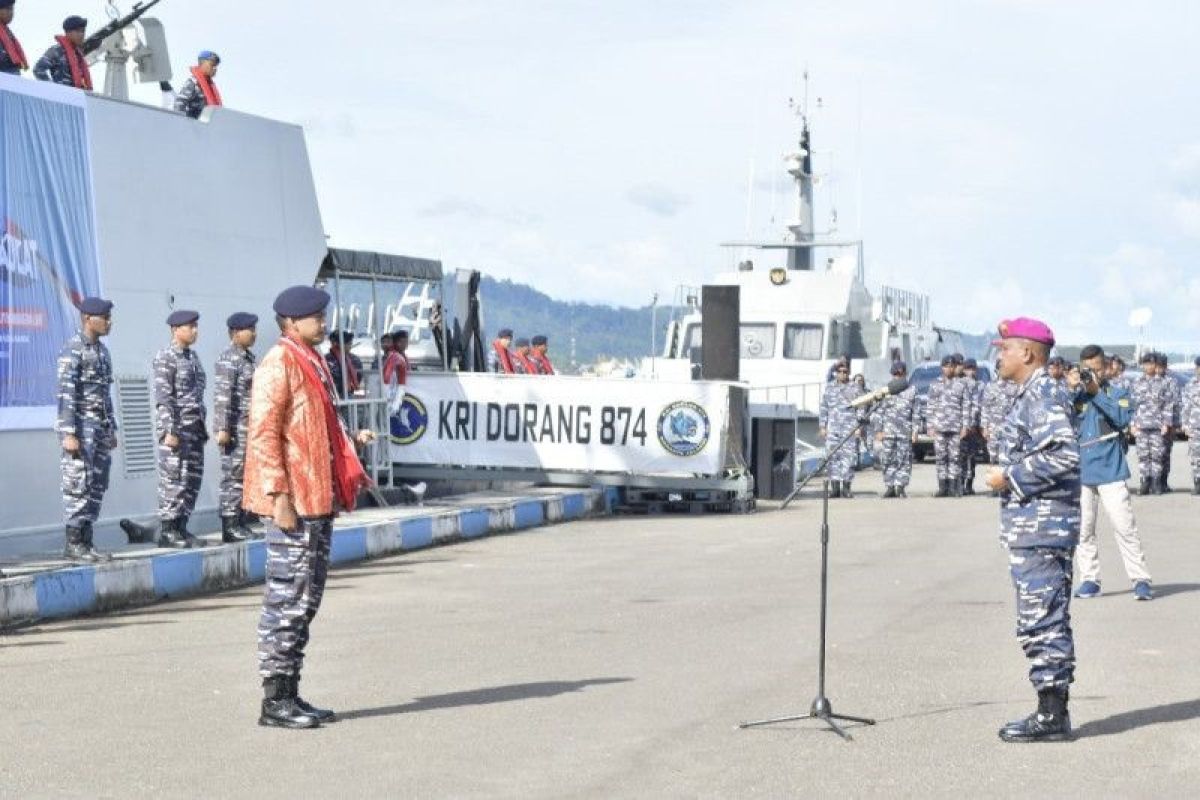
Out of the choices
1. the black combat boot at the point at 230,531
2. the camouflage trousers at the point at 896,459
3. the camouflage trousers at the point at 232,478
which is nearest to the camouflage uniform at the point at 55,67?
the camouflage trousers at the point at 232,478

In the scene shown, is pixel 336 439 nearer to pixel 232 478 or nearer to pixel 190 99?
pixel 232 478

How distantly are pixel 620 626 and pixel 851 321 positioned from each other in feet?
76.1

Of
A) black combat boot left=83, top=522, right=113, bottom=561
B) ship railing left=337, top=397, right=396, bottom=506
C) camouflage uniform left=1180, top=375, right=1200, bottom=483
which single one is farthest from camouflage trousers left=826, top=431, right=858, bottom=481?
black combat boot left=83, top=522, right=113, bottom=561

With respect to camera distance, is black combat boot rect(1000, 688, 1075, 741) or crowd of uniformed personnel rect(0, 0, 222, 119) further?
crowd of uniformed personnel rect(0, 0, 222, 119)

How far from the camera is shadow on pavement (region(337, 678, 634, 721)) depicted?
8.84 meters

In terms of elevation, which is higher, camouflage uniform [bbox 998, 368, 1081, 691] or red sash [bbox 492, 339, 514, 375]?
red sash [bbox 492, 339, 514, 375]

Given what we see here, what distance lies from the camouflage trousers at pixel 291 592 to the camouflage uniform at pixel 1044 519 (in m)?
2.98

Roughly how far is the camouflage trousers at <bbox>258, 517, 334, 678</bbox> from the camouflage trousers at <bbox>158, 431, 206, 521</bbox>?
6645 millimetres

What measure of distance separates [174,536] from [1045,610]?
8.48 meters

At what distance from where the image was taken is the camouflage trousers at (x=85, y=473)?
538 inches

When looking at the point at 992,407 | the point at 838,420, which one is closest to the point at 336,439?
the point at 838,420

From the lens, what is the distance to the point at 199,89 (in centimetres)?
1881

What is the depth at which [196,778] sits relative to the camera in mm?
7320

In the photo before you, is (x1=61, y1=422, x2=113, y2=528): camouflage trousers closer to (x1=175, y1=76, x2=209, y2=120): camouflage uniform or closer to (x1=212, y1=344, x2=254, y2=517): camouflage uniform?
(x1=212, y1=344, x2=254, y2=517): camouflage uniform
